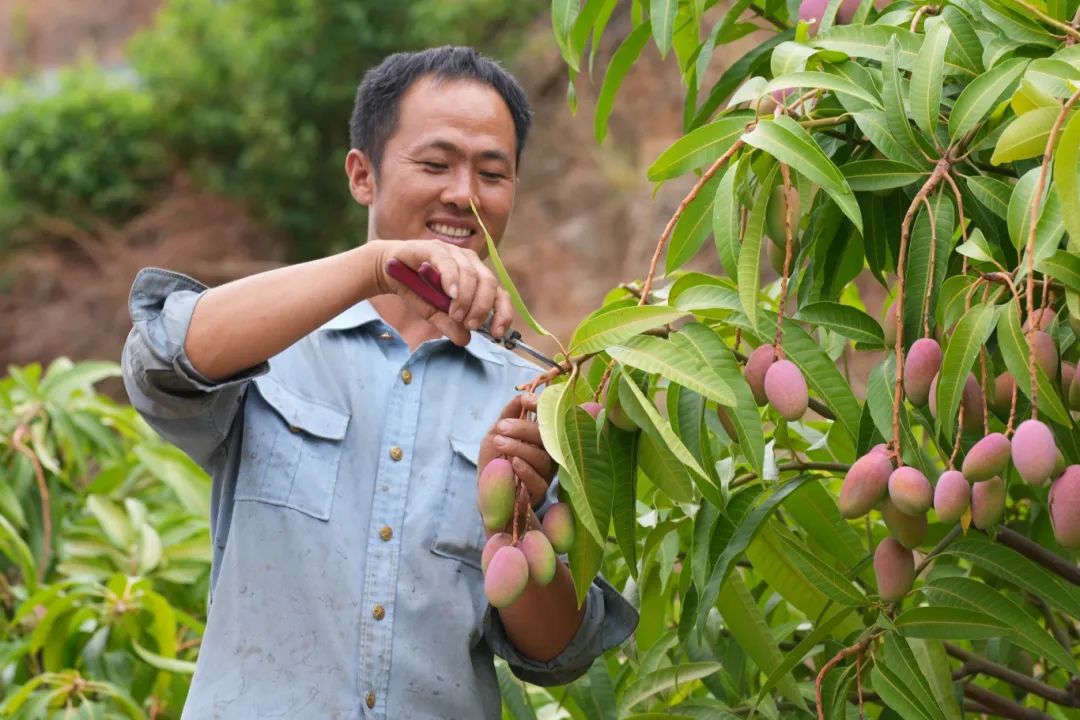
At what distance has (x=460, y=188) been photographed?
1260 millimetres

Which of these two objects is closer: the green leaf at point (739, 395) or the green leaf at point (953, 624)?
the green leaf at point (739, 395)

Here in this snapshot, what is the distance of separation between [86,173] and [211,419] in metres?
7.14

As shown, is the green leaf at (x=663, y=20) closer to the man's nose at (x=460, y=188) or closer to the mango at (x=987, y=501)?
the man's nose at (x=460, y=188)

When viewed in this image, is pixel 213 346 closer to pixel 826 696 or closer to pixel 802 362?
pixel 802 362

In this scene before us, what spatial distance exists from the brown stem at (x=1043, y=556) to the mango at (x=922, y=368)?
25cm

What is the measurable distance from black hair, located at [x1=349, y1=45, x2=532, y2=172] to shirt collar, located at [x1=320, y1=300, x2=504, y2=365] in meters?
0.14

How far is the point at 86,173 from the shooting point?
7863mm

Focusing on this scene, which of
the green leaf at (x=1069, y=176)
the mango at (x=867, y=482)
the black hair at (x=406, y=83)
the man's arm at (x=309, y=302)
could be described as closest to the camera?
the green leaf at (x=1069, y=176)

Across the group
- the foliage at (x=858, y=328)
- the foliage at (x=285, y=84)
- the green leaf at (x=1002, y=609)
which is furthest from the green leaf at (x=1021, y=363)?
the foliage at (x=285, y=84)

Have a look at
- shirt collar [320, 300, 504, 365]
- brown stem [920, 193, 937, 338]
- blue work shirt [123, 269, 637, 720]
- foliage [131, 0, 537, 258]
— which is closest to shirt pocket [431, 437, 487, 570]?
blue work shirt [123, 269, 637, 720]

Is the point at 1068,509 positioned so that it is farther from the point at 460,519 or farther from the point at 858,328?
the point at 460,519

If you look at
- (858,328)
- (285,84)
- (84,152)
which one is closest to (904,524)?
(858,328)

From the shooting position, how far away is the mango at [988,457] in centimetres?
86

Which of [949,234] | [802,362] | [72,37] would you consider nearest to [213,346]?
[802,362]
